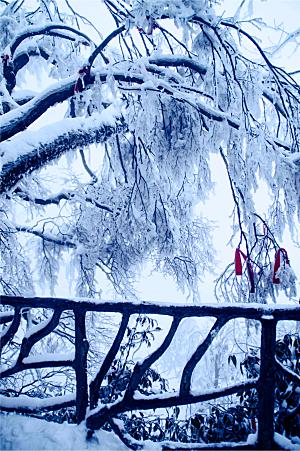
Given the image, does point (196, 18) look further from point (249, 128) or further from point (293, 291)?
point (293, 291)

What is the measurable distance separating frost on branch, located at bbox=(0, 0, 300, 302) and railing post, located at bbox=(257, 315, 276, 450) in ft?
4.30

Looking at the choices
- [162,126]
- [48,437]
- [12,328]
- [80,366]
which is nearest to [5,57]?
[162,126]

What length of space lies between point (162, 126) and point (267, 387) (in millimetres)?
2836

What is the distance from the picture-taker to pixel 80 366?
204cm

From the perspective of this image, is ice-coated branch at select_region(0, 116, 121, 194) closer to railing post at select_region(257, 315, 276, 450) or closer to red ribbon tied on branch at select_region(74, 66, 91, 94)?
red ribbon tied on branch at select_region(74, 66, 91, 94)

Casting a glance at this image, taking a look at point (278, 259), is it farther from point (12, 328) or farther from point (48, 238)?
point (48, 238)

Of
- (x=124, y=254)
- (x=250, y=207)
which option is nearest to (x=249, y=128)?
(x=250, y=207)

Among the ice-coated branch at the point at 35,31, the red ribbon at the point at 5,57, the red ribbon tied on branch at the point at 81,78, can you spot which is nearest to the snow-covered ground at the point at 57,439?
the red ribbon tied on branch at the point at 81,78

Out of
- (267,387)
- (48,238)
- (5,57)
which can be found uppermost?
(5,57)

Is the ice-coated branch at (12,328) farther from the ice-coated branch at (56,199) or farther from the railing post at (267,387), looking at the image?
the ice-coated branch at (56,199)

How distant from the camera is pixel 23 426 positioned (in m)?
2.04

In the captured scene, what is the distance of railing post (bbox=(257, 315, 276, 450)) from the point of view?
6.07 feet

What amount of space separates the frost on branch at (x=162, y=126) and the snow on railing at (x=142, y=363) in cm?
134

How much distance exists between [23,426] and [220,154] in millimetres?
3416
